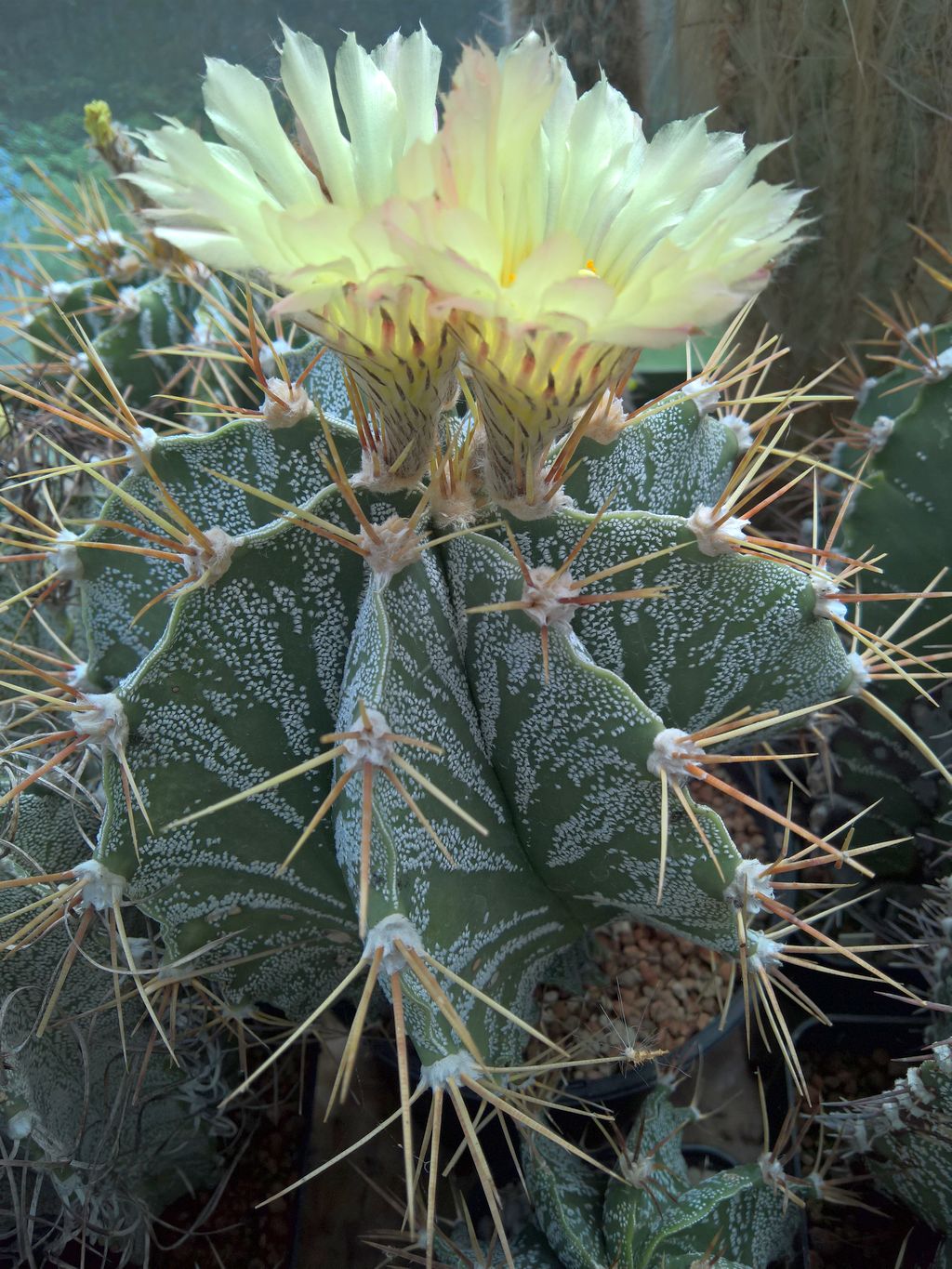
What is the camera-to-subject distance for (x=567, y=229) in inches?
14.5

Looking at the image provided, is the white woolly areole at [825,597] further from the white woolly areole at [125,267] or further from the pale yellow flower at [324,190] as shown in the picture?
the white woolly areole at [125,267]

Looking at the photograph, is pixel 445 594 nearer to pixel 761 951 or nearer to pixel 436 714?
pixel 436 714

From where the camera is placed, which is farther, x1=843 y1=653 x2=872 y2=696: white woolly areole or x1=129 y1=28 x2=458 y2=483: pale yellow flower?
x1=843 y1=653 x2=872 y2=696: white woolly areole

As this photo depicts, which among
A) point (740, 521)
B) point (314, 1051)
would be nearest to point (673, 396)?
point (740, 521)

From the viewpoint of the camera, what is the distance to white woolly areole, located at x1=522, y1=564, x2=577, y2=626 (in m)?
0.47

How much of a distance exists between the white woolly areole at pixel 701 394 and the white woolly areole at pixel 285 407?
251mm

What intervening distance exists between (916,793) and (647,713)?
0.50 meters

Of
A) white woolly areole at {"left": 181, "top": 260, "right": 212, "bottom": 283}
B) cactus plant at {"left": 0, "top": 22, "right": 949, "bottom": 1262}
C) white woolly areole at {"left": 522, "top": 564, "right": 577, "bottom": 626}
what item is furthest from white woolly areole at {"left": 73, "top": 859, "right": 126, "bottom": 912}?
white woolly areole at {"left": 181, "top": 260, "right": 212, "bottom": 283}

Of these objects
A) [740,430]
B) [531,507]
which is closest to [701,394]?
[740,430]

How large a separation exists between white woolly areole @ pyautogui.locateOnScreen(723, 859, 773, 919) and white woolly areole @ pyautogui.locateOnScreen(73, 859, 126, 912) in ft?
1.04

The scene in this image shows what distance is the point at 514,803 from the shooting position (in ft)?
1.86

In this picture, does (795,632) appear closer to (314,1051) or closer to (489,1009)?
(489,1009)

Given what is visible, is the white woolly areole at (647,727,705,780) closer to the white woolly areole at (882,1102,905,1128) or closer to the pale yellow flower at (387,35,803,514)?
the pale yellow flower at (387,35,803,514)

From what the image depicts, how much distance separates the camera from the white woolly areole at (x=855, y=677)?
625 millimetres
